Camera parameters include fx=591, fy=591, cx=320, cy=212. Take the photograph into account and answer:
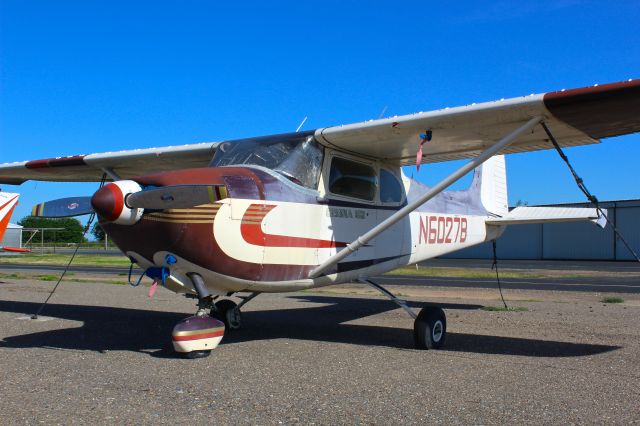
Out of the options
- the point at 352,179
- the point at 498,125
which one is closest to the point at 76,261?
the point at 352,179

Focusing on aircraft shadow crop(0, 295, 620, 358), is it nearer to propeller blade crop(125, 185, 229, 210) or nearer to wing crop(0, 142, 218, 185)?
propeller blade crop(125, 185, 229, 210)

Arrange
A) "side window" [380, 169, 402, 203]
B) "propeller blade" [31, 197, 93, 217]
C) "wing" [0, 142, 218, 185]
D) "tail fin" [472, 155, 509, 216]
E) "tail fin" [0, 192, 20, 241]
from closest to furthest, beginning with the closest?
"propeller blade" [31, 197, 93, 217] → "side window" [380, 169, 402, 203] → "wing" [0, 142, 218, 185] → "tail fin" [472, 155, 509, 216] → "tail fin" [0, 192, 20, 241]

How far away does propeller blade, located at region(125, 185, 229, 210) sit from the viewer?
5461mm

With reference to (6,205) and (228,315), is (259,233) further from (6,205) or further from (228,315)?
(6,205)

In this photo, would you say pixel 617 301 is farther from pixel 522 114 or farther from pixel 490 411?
pixel 490 411

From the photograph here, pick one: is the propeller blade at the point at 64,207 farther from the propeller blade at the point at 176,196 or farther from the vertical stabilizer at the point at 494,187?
the vertical stabilizer at the point at 494,187

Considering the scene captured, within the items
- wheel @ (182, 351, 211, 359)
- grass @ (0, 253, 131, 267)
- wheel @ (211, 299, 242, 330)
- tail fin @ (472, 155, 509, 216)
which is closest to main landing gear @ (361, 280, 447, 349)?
wheel @ (182, 351, 211, 359)

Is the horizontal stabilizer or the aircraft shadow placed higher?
the horizontal stabilizer

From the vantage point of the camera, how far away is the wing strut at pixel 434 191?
6652 mm

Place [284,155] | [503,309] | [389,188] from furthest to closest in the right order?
[503,309] < [389,188] < [284,155]

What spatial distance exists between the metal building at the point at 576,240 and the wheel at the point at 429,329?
38.7 m

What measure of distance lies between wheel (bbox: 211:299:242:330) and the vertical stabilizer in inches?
217

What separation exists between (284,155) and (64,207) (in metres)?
2.66

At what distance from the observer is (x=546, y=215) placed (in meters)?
10.9
